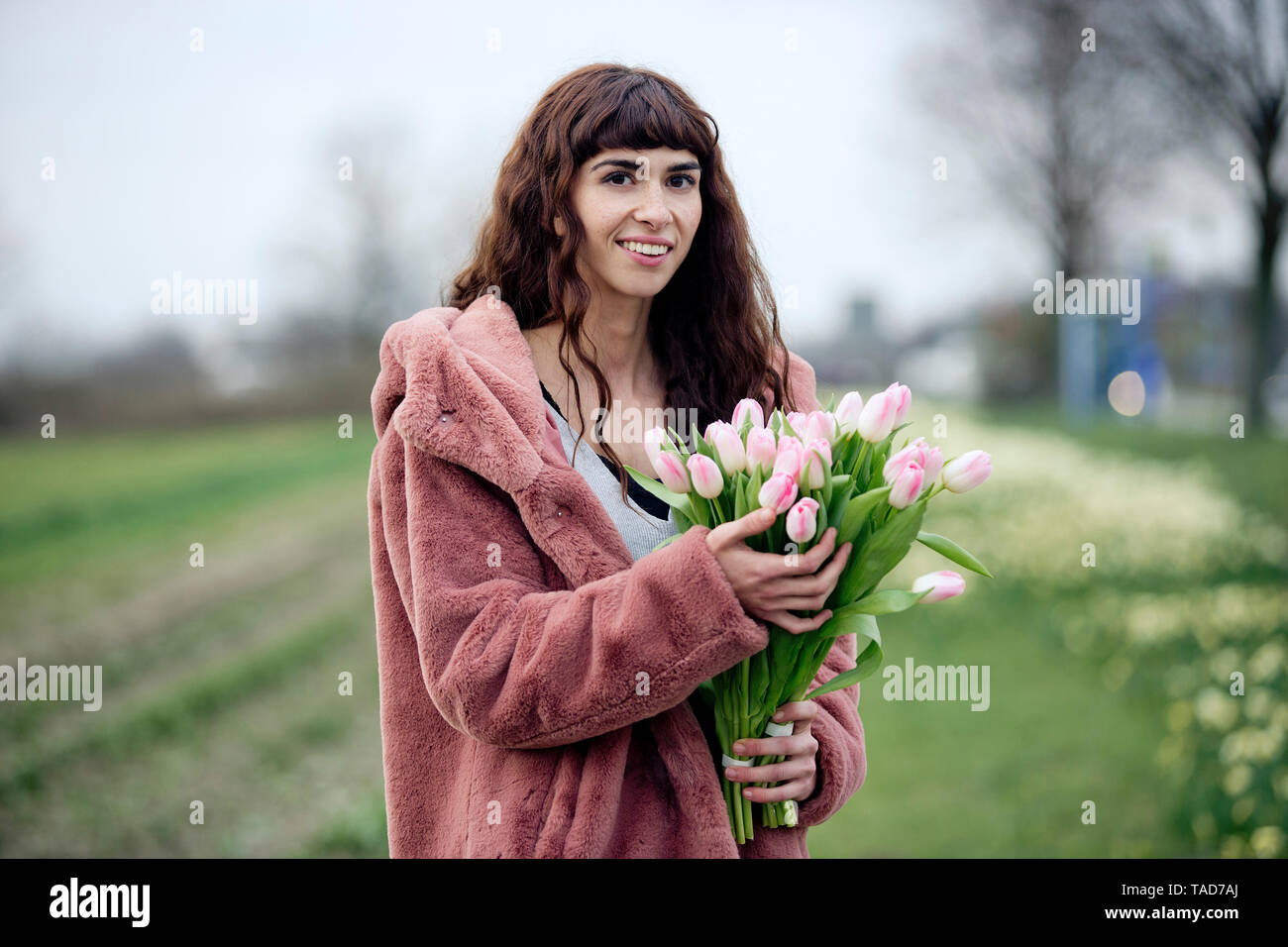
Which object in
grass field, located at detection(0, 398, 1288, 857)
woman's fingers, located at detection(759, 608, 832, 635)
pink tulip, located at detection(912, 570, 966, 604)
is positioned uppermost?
pink tulip, located at detection(912, 570, 966, 604)

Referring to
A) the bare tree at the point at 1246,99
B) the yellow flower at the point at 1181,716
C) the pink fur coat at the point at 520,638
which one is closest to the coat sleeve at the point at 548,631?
the pink fur coat at the point at 520,638

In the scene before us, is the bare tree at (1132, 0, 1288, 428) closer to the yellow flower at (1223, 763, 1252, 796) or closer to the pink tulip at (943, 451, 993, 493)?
the yellow flower at (1223, 763, 1252, 796)

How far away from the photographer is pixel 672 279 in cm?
204

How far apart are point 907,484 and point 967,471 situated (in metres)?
0.11

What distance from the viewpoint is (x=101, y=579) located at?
27.3 feet

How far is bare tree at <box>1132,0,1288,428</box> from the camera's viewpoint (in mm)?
8664

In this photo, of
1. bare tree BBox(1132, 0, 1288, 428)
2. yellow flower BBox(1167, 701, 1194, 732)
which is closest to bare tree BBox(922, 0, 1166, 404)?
bare tree BBox(1132, 0, 1288, 428)

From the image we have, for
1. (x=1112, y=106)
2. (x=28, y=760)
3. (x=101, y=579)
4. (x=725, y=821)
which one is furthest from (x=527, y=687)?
(x=1112, y=106)

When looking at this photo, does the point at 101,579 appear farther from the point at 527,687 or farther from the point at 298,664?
the point at 527,687

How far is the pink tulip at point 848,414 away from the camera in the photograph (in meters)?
1.50

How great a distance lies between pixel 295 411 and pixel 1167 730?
49.2 ft

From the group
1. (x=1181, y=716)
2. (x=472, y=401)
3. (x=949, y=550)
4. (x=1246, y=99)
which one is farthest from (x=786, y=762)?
(x=1246, y=99)

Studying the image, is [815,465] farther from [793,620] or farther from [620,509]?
[620,509]

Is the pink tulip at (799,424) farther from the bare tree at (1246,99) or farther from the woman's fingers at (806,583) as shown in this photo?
the bare tree at (1246,99)
